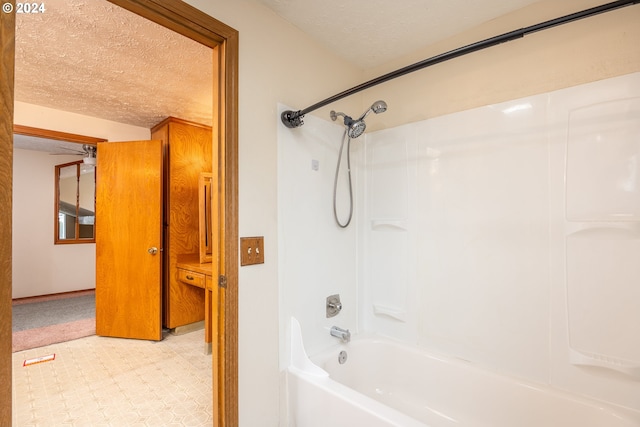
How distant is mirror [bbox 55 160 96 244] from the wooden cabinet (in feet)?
9.88

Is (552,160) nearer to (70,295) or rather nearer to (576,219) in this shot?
(576,219)

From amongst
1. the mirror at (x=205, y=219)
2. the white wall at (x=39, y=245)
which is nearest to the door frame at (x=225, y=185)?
the mirror at (x=205, y=219)

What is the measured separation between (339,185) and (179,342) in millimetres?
2518

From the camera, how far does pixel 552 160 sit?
1.41 metres

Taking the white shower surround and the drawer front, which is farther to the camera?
the drawer front

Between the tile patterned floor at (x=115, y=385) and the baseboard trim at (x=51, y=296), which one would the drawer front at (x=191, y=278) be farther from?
the baseboard trim at (x=51, y=296)

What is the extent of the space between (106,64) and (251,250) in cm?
196

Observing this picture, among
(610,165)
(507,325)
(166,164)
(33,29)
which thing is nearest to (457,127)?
(610,165)

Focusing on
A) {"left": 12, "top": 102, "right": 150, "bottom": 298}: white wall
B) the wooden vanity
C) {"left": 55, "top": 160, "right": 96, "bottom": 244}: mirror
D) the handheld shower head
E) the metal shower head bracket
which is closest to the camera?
the handheld shower head

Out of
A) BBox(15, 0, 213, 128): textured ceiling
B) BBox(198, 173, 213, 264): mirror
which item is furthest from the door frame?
BBox(198, 173, 213, 264): mirror

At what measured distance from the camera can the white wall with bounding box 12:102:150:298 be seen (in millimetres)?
4738

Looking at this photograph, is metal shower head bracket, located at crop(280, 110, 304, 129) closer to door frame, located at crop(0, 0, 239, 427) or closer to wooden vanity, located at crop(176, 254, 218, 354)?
door frame, located at crop(0, 0, 239, 427)

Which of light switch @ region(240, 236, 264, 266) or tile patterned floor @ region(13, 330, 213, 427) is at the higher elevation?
light switch @ region(240, 236, 264, 266)

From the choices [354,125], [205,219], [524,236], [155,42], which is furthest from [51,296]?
[524,236]
